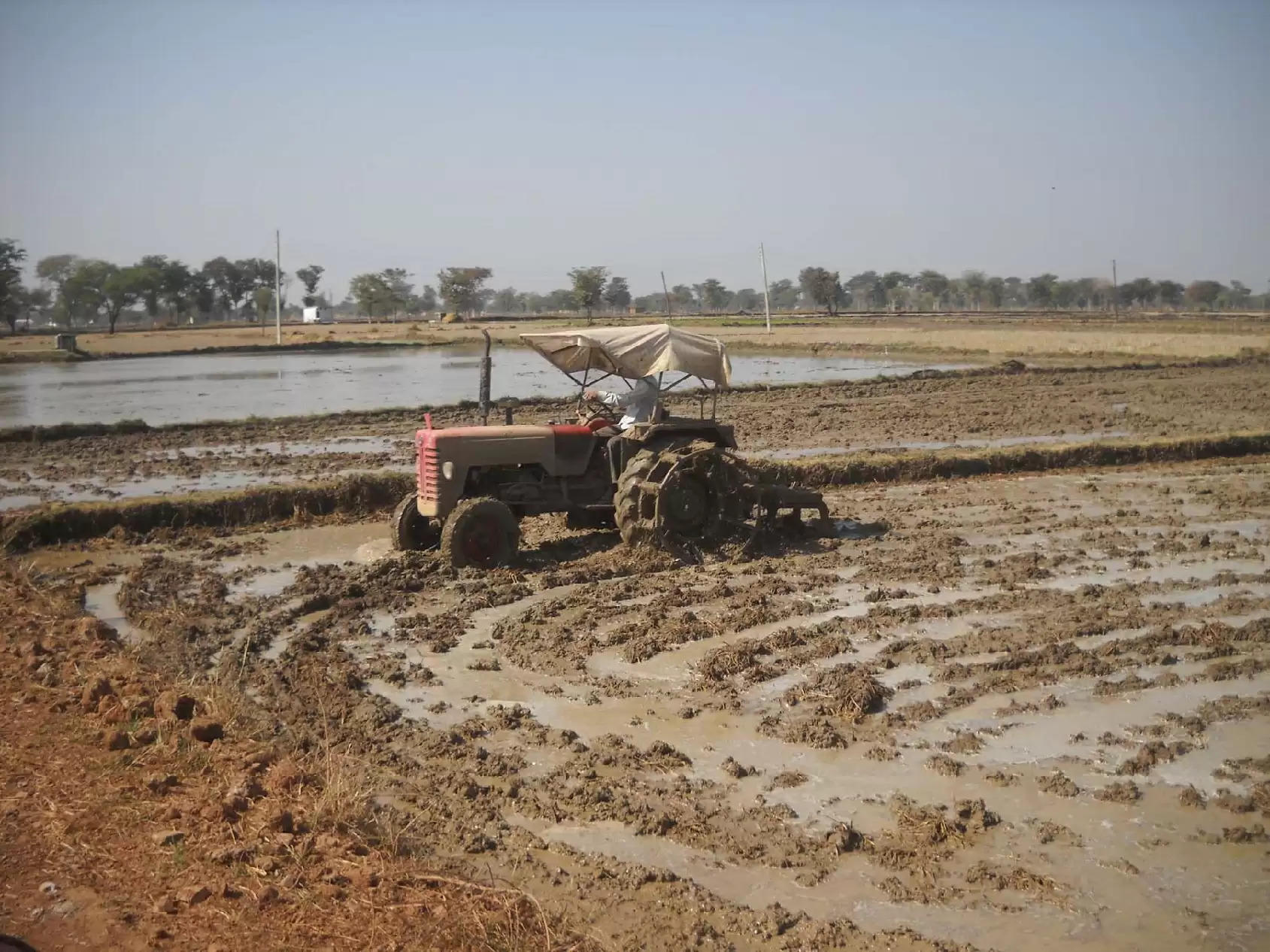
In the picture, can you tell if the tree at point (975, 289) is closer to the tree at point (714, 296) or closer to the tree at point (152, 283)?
the tree at point (714, 296)

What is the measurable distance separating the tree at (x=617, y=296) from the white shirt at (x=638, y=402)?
59928 mm

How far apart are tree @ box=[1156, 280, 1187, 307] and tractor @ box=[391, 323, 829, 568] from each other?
11273cm

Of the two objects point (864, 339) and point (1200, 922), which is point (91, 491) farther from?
point (864, 339)

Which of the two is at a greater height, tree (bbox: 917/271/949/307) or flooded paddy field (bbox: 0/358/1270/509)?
tree (bbox: 917/271/949/307)

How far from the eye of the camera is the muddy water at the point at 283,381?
23094 mm

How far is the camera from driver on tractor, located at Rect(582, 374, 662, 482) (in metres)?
10.4

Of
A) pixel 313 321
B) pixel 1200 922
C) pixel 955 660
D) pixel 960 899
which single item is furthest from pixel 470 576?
pixel 313 321

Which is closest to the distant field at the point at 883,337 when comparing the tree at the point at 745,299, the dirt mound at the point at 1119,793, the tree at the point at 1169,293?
the dirt mound at the point at 1119,793

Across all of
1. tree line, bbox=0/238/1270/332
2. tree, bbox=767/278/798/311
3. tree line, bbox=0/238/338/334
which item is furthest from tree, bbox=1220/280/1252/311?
tree line, bbox=0/238/338/334

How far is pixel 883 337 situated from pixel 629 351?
40.2m

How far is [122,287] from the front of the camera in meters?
76.6

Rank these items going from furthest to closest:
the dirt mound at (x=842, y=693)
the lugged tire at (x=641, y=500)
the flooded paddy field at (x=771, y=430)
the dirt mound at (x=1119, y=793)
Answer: the flooded paddy field at (x=771, y=430) < the lugged tire at (x=641, y=500) < the dirt mound at (x=842, y=693) < the dirt mound at (x=1119, y=793)

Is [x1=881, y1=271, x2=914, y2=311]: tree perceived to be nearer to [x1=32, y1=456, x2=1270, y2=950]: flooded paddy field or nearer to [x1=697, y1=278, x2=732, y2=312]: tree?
[x1=697, y1=278, x2=732, y2=312]: tree

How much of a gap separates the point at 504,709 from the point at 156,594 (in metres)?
4.12
